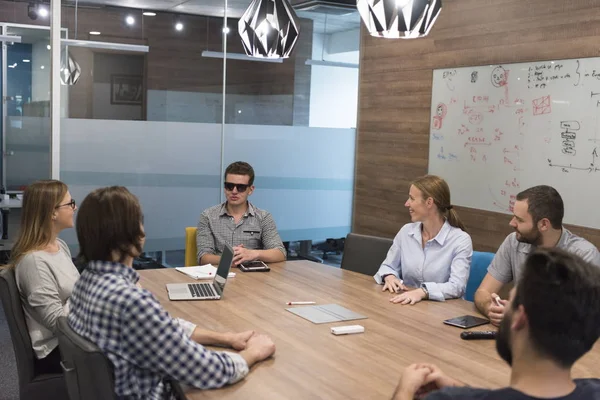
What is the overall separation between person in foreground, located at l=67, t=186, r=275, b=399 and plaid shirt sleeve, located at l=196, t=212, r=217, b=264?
2121mm

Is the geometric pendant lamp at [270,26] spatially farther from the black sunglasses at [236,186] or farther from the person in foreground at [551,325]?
the person in foreground at [551,325]

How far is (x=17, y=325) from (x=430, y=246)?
2.09 metres

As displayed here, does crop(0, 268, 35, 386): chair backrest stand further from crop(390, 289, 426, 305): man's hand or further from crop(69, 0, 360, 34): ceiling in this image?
crop(69, 0, 360, 34): ceiling

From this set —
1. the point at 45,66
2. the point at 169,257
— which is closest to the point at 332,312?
the point at 169,257

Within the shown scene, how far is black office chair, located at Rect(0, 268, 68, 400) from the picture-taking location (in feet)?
9.46

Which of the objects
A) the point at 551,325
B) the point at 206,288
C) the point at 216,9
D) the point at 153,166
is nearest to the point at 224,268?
the point at 206,288

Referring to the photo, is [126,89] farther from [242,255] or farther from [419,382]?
[419,382]

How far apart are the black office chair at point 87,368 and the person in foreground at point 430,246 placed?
181 centimetres

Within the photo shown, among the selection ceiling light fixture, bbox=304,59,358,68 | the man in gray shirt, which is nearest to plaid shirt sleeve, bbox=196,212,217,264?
the man in gray shirt

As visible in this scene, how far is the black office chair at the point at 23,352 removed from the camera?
2.88 metres

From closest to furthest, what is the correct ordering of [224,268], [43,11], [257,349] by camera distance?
[257,349], [224,268], [43,11]

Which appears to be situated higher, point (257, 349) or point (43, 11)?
point (43, 11)

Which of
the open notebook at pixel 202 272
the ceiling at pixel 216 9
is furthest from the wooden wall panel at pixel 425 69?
the open notebook at pixel 202 272

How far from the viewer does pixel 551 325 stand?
147cm
